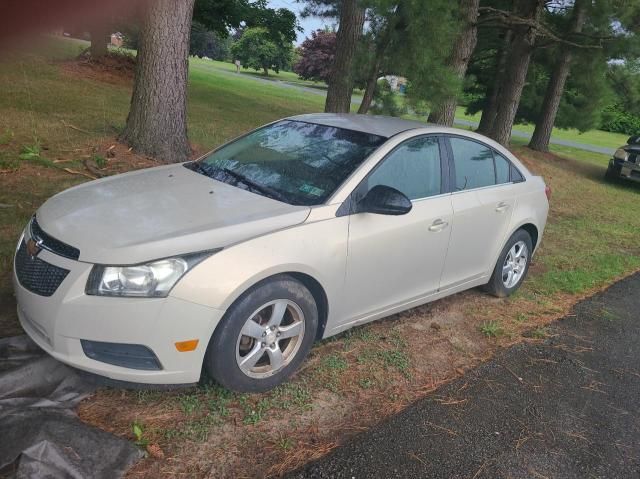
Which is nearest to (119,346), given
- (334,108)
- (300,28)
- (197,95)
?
(334,108)

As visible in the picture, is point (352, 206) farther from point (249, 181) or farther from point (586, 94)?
point (586, 94)

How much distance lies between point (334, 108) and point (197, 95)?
320 inches

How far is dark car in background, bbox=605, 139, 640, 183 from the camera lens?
44.8 ft

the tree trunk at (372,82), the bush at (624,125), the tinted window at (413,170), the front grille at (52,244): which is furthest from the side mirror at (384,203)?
the bush at (624,125)

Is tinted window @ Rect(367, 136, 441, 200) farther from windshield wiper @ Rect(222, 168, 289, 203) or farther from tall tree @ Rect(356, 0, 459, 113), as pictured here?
tall tree @ Rect(356, 0, 459, 113)

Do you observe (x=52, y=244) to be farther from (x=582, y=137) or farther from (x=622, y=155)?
(x=582, y=137)

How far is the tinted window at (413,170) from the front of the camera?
3818 mm

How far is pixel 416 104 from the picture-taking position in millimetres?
7953

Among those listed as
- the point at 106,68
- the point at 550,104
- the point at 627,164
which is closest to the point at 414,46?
the point at 627,164

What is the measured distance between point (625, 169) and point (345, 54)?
27.1 ft

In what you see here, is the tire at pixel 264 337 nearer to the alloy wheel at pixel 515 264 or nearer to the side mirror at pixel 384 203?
the side mirror at pixel 384 203

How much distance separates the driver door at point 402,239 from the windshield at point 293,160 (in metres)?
0.22

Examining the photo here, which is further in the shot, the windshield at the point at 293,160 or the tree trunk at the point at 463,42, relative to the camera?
the tree trunk at the point at 463,42

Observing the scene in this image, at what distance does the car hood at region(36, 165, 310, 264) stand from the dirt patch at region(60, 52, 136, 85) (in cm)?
1244
